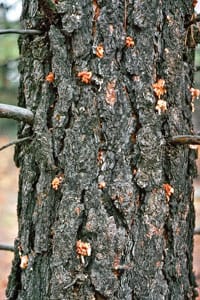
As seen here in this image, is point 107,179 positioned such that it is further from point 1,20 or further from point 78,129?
point 1,20

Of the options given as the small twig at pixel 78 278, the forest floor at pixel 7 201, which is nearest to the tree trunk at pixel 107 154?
the small twig at pixel 78 278

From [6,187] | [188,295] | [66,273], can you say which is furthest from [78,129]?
[6,187]

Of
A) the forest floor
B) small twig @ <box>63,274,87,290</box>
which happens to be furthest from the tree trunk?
the forest floor

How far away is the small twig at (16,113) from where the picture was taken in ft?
4.68

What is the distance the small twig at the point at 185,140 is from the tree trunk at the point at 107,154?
0.02 metres

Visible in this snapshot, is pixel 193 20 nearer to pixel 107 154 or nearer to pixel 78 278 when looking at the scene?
pixel 107 154

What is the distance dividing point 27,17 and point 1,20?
5.43 ft

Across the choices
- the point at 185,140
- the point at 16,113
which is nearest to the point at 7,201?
the point at 16,113

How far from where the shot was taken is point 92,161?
1443 millimetres

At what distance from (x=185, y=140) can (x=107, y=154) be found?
230mm

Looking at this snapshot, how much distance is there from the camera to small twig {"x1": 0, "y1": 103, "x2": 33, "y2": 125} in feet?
4.68

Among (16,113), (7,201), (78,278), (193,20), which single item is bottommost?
(7,201)

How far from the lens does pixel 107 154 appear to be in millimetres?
1443

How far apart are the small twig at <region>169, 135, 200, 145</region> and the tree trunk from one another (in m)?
0.02
